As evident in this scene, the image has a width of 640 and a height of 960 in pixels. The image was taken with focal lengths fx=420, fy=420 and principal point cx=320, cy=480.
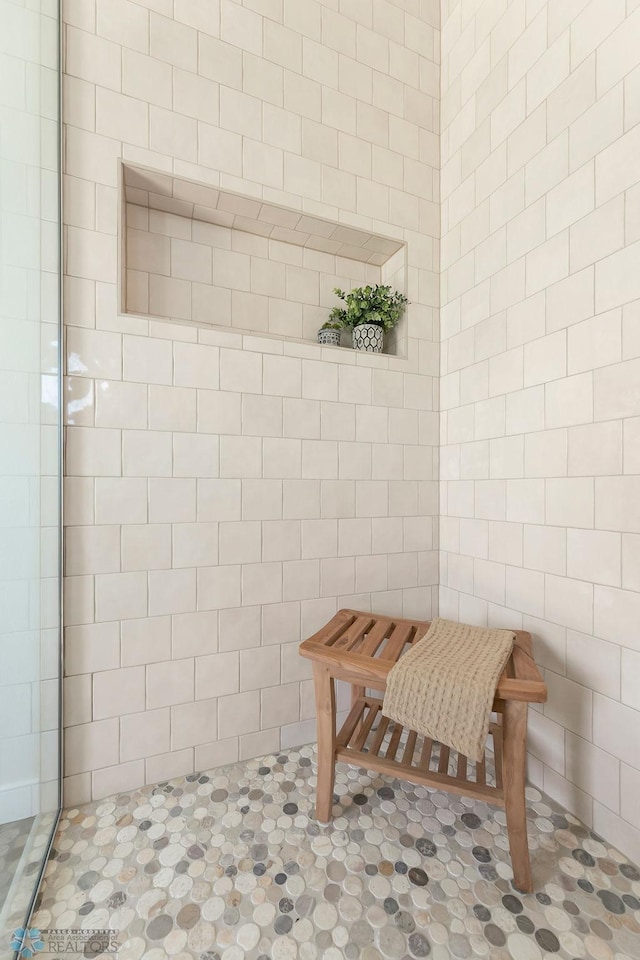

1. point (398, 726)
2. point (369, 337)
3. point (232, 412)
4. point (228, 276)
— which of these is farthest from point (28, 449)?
point (398, 726)

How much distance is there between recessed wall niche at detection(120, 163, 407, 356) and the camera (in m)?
1.41

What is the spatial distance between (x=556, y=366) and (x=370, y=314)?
2.29ft

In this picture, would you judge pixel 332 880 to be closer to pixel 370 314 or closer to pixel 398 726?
pixel 398 726

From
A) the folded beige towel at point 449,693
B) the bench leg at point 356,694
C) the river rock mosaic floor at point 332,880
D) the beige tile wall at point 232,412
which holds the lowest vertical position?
the river rock mosaic floor at point 332,880

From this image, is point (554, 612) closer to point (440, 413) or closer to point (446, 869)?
point (446, 869)

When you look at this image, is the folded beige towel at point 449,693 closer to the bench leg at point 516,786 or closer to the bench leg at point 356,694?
the bench leg at point 516,786

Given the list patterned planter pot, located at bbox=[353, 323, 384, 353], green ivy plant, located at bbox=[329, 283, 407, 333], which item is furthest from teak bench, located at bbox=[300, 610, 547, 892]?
green ivy plant, located at bbox=[329, 283, 407, 333]

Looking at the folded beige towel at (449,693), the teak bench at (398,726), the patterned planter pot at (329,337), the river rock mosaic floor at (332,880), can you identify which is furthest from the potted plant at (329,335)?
the river rock mosaic floor at (332,880)

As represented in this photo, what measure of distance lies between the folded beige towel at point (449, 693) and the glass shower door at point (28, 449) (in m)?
0.79

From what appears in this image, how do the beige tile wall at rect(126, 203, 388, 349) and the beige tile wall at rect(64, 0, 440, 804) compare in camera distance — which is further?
Result: the beige tile wall at rect(126, 203, 388, 349)

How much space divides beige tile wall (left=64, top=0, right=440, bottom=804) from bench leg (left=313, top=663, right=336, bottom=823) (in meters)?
0.33

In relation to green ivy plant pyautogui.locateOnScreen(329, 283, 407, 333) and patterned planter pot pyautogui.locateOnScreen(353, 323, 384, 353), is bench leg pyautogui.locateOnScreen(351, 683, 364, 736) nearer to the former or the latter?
patterned planter pot pyautogui.locateOnScreen(353, 323, 384, 353)

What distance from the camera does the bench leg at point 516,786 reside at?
93 centimetres

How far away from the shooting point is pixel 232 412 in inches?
54.1
